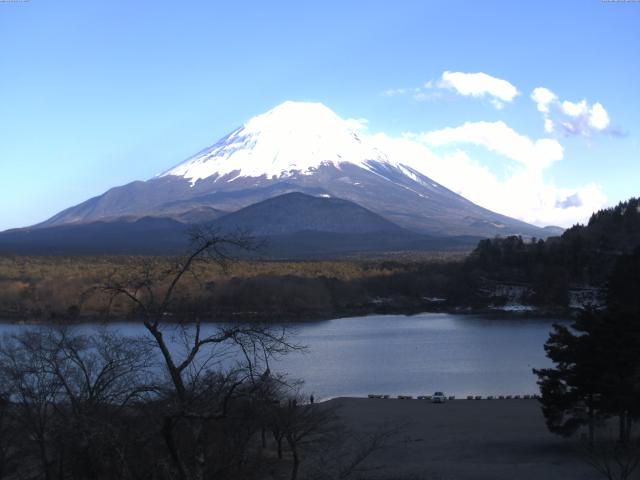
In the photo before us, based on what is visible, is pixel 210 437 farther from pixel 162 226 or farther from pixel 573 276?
pixel 162 226

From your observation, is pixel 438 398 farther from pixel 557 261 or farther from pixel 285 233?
pixel 285 233

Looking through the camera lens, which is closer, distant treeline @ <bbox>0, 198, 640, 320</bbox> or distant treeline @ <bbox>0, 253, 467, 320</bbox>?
distant treeline @ <bbox>0, 253, 467, 320</bbox>

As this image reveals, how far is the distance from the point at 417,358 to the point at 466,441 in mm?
11722

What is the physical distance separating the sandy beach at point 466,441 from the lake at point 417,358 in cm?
232

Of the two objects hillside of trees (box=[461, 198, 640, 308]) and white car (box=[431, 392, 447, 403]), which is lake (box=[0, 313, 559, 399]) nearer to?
white car (box=[431, 392, 447, 403])

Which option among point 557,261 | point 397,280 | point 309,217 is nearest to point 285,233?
point 309,217

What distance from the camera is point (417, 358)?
2669 cm

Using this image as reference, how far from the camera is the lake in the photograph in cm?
2202

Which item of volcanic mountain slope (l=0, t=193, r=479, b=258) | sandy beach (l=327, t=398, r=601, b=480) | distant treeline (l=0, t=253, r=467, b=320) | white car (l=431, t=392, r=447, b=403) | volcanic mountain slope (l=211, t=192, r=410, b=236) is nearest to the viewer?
sandy beach (l=327, t=398, r=601, b=480)

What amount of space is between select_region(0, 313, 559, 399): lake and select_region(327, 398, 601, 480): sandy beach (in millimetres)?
2324

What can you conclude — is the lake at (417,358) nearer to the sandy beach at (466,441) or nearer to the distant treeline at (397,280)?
the sandy beach at (466,441)

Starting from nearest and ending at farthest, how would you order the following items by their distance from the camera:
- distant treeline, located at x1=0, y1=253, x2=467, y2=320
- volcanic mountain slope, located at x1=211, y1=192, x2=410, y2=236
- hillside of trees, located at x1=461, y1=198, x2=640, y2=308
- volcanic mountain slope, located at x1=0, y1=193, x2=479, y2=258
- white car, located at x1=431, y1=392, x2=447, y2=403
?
white car, located at x1=431, y1=392, x2=447, y2=403, distant treeline, located at x1=0, y1=253, x2=467, y2=320, hillside of trees, located at x1=461, y1=198, x2=640, y2=308, volcanic mountain slope, located at x1=0, y1=193, x2=479, y2=258, volcanic mountain slope, located at x1=211, y1=192, x2=410, y2=236

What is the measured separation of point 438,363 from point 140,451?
2150cm

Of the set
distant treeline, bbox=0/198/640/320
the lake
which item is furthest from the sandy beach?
distant treeline, bbox=0/198/640/320
